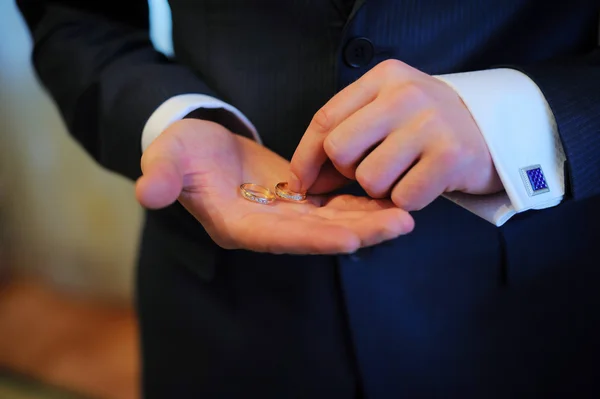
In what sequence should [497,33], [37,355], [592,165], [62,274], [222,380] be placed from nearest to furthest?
[592,165] → [497,33] → [222,380] → [37,355] → [62,274]

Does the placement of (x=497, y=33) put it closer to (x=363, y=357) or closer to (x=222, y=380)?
(x=363, y=357)

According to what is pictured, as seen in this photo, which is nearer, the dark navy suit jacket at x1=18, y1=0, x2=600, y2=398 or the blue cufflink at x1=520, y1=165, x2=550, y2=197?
the blue cufflink at x1=520, y1=165, x2=550, y2=197

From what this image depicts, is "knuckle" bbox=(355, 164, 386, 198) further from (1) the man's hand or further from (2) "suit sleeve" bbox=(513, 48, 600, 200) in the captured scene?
(2) "suit sleeve" bbox=(513, 48, 600, 200)

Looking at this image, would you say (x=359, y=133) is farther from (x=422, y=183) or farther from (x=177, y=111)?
(x=177, y=111)

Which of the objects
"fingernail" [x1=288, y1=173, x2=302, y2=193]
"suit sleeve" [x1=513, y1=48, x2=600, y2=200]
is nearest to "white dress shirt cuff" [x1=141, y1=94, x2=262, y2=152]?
"fingernail" [x1=288, y1=173, x2=302, y2=193]

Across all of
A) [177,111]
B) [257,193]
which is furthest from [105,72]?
[257,193]

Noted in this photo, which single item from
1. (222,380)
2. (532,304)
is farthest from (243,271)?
(532,304)
